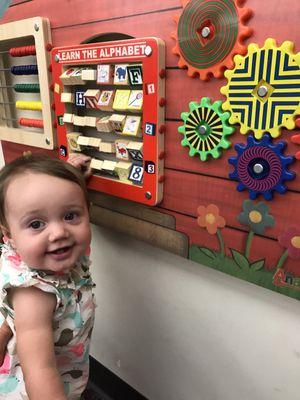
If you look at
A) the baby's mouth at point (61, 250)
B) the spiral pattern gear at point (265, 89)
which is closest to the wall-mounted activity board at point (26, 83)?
the baby's mouth at point (61, 250)

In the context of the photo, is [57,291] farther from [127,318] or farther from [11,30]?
[11,30]

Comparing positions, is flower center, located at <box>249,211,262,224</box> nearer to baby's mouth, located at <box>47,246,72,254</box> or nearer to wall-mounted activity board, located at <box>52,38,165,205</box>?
wall-mounted activity board, located at <box>52,38,165,205</box>

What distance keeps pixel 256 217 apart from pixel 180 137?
0.18 m

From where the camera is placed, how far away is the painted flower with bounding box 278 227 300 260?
1.62 ft

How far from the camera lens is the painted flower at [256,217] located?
517mm

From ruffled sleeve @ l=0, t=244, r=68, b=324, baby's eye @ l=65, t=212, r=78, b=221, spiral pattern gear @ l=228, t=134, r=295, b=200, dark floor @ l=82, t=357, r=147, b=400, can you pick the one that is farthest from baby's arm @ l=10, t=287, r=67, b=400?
dark floor @ l=82, t=357, r=147, b=400

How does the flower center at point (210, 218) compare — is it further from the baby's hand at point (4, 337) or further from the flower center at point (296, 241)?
the baby's hand at point (4, 337)

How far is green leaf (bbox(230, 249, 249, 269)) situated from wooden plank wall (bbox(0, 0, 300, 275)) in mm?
11

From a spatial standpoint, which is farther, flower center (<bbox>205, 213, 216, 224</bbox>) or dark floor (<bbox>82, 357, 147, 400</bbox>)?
dark floor (<bbox>82, 357, 147, 400</bbox>)

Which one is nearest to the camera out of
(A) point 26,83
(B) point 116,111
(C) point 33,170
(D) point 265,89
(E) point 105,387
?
(D) point 265,89

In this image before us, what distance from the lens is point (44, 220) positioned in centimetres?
56

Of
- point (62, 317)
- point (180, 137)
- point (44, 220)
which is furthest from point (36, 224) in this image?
point (180, 137)

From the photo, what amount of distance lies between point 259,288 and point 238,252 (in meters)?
0.08

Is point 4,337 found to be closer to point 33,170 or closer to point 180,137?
point 33,170
